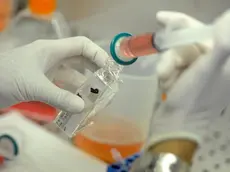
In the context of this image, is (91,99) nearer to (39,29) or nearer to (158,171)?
(158,171)

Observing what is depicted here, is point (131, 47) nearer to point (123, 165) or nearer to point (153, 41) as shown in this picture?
point (153, 41)

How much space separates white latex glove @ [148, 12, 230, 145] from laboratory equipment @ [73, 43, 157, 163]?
0.36m

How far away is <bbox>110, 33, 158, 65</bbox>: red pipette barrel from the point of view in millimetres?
612

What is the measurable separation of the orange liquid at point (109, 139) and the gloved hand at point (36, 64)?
0.26 m

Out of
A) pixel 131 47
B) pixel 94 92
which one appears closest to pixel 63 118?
pixel 94 92

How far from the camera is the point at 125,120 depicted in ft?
3.34

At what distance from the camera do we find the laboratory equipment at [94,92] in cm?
73

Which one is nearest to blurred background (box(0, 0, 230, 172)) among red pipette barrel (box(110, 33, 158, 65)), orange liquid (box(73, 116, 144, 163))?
orange liquid (box(73, 116, 144, 163))

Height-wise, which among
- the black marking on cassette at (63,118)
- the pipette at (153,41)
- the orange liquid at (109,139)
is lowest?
the black marking on cassette at (63,118)

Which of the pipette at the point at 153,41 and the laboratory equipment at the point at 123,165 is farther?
the laboratory equipment at the point at 123,165

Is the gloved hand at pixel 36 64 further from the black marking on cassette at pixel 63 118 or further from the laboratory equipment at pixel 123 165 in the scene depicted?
the laboratory equipment at pixel 123 165

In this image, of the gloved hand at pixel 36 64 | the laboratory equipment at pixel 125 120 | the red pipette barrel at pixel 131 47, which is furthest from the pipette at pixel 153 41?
the laboratory equipment at pixel 125 120

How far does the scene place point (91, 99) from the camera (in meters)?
0.74

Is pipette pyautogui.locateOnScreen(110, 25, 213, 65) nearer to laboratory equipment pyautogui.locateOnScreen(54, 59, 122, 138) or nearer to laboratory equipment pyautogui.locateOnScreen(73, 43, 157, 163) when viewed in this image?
laboratory equipment pyautogui.locateOnScreen(54, 59, 122, 138)
